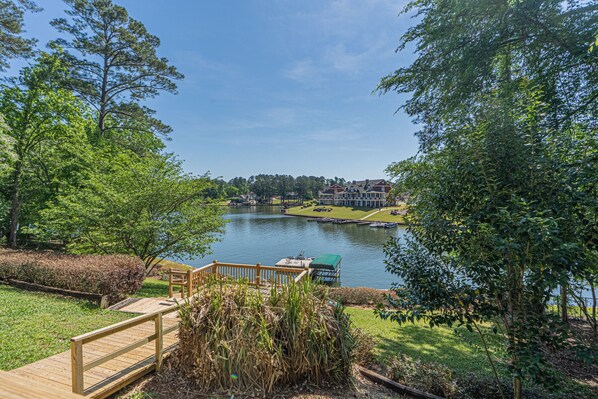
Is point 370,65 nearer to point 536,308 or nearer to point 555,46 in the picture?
point 555,46

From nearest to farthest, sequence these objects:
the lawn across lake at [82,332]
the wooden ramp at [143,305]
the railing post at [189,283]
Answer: the lawn across lake at [82,332], the wooden ramp at [143,305], the railing post at [189,283]

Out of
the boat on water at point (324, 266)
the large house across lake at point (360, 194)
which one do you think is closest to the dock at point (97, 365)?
the boat on water at point (324, 266)

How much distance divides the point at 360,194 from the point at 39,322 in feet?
239

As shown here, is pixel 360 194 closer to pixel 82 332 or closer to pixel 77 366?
pixel 82 332

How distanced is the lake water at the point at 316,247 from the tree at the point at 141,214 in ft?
27.1

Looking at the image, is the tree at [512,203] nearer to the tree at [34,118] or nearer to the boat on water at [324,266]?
the boat on water at [324,266]

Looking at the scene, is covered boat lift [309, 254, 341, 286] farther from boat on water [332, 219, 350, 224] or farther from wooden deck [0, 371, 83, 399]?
boat on water [332, 219, 350, 224]

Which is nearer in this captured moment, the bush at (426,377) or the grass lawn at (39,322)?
the bush at (426,377)

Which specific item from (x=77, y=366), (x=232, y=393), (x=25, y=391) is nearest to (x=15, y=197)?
(x=77, y=366)

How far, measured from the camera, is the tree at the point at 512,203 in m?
2.75

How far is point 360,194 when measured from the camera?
75.5 m

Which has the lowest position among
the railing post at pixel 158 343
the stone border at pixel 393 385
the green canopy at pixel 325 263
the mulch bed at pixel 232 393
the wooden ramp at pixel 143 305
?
the green canopy at pixel 325 263

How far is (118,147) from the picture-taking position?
55.7 feet

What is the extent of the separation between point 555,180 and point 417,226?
155 centimetres
